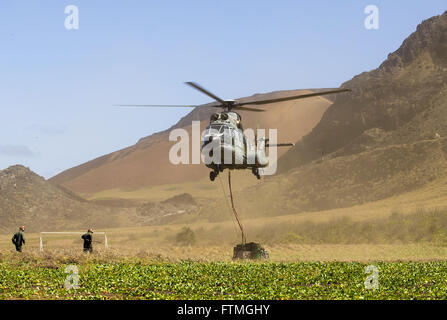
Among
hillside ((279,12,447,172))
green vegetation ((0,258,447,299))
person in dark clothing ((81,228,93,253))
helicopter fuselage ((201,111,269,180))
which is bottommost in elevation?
green vegetation ((0,258,447,299))

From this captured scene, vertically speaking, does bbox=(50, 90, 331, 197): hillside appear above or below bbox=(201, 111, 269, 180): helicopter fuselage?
above

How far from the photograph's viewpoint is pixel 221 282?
989 inches

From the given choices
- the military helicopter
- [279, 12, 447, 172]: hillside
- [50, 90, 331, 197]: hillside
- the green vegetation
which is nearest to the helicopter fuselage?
the military helicopter

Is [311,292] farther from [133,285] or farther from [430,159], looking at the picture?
[430,159]

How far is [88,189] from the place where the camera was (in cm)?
17962

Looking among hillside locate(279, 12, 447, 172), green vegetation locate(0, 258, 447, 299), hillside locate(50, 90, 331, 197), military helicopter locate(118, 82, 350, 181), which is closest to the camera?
green vegetation locate(0, 258, 447, 299)

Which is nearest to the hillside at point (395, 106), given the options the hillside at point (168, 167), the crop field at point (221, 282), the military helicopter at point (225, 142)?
the hillside at point (168, 167)

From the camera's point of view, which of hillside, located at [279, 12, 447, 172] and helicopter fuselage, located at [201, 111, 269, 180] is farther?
hillside, located at [279, 12, 447, 172]

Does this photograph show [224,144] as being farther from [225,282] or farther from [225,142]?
[225,282]

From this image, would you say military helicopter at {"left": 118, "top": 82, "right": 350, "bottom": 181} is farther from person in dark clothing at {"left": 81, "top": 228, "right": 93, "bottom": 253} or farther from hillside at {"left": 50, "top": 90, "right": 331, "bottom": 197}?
hillside at {"left": 50, "top": 90, "right": 331, "bottom": 197}

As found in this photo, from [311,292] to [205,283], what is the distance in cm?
526

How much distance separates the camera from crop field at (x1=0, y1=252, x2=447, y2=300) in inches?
826

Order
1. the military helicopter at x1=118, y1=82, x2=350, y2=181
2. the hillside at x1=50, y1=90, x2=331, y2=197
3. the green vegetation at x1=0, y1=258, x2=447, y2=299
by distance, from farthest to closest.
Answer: the hillside at x1=50, y1=90, x2=331, y2=197, the military helicopter at x1=118, y1=82, x2=350, y2=181, the green vegetation at x1=0, y1=258, x2=447, y2=299

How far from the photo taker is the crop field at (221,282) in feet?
68.8
